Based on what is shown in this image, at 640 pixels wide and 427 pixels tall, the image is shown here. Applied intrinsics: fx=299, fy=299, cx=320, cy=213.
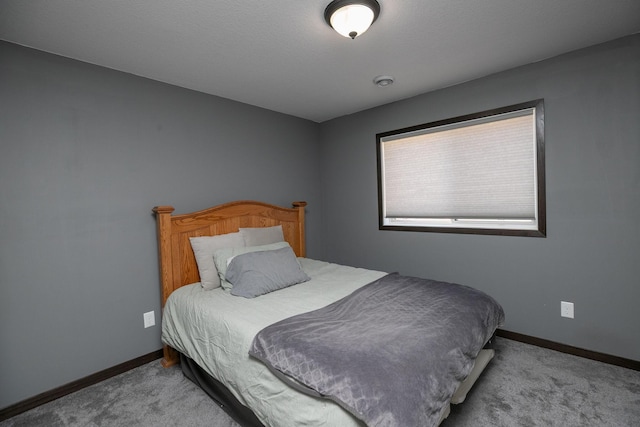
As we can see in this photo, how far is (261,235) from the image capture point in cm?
296

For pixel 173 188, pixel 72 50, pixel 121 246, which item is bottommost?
pixel 121 246

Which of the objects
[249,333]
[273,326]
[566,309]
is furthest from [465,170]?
[249,333]

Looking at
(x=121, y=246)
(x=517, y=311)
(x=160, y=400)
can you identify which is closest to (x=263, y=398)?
(x=160, y=400)

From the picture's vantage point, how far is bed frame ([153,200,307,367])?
243cm

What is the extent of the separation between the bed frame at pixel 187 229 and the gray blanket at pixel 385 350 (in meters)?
1.29

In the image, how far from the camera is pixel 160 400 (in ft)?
6.45

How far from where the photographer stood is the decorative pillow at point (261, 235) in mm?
2863

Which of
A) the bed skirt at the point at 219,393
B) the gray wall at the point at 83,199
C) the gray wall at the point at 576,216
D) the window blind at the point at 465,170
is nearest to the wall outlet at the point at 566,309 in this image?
the gray wall at the point at 576,216

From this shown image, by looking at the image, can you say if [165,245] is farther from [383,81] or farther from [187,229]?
[383,81]

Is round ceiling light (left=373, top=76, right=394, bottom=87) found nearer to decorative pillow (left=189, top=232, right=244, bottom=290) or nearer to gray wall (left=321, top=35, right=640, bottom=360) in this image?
gray wall (left=321, top=35, right=640, bottom=360)

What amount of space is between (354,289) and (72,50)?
257 cm

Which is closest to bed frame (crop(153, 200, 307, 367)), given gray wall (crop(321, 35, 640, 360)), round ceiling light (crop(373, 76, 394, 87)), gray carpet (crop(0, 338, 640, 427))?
gray carpet (crop(0, 338, 640, 427))

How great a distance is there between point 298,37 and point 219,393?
2.33 m

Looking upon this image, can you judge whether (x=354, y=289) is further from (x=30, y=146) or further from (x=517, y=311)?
(x=30, y=146)
